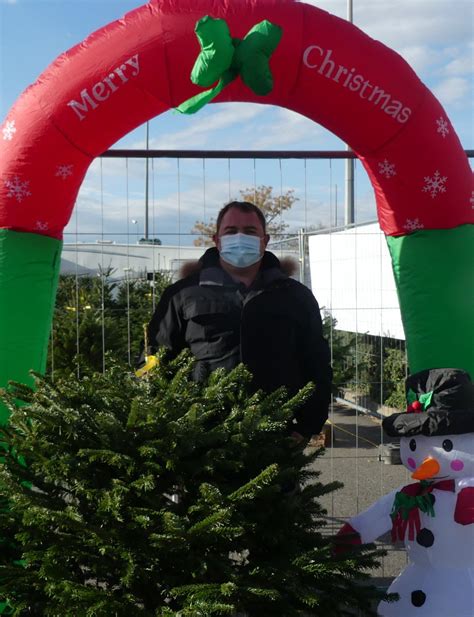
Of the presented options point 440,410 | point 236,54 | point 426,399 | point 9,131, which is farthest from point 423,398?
point 9,131

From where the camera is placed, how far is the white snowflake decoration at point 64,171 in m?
3.26

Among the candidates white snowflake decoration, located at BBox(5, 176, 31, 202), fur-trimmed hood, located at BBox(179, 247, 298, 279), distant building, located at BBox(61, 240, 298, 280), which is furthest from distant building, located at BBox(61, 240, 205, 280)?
white snowflake decoration, located at BBox(5, 176, 31, 202)

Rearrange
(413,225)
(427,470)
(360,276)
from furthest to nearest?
(360,276) < (413,225) < (427,470)

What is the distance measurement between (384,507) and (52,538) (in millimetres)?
1452

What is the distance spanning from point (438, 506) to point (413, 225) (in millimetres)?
1412

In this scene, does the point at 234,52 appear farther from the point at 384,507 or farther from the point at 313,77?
the point at 384,507

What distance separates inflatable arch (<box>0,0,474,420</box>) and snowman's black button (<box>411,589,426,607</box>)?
1.16 metres

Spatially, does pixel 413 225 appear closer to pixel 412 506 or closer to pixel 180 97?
pixel 180 97

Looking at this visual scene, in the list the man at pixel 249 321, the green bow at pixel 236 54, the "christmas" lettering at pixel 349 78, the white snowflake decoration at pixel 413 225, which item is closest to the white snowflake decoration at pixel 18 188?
the man at pixel 249 321

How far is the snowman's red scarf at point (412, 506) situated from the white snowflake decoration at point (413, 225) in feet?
4.26

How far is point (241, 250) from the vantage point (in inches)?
126

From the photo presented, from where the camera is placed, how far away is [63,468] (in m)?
2.16

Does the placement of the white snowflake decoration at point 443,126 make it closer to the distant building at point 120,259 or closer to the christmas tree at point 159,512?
the christmas tree at point 159,512

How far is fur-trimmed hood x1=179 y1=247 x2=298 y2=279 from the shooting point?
3.29 meters
